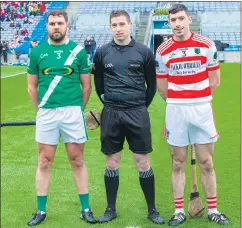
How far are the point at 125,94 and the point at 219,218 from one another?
1.31m

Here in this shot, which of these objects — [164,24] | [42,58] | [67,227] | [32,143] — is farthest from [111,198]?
[164,24]

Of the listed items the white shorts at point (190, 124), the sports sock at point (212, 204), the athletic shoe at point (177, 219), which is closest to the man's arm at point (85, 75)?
the white shorts at point (190, 124)

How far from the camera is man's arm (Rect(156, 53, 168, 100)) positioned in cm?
401

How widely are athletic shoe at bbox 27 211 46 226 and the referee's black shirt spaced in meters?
1.13

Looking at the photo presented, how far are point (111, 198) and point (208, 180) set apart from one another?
0.86 metres

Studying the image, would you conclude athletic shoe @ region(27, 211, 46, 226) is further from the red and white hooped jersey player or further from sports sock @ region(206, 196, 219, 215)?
sports sock @ region(206, 196, 219, 215)

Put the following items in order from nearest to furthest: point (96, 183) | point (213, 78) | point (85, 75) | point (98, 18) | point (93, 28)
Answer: point (213, 78) → point (85, 75) → point (96, 183) → point (93, 28) → point (98, 18)

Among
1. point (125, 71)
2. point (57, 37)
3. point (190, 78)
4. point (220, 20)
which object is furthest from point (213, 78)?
point (220, 20)

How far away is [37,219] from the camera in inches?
168

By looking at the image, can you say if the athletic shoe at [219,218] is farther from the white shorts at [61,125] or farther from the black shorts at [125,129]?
the white shorts at [61,125]

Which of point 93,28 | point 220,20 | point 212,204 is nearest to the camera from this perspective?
point 212,204

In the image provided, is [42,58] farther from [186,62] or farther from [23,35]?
[23,35]

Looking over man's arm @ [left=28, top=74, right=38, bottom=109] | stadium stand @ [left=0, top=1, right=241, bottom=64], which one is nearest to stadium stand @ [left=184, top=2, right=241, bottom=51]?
stadium stand @ [left=0, top=1, right=241, bottom=64]

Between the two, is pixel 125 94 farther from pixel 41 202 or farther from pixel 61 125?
pixel 41 202
